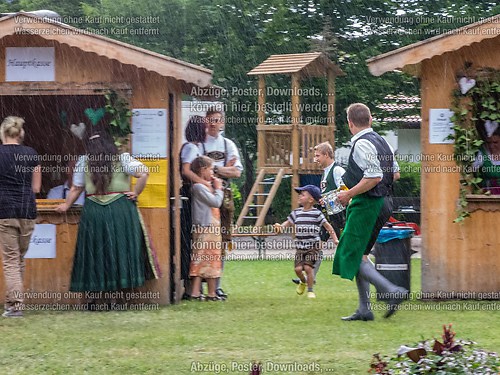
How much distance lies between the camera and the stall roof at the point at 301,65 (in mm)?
26730

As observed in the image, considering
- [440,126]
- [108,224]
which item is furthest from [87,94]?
[440,126]

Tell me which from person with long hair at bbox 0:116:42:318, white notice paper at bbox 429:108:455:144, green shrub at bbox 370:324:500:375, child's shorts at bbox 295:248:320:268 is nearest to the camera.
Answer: green shrub at bbox 370:324:500:375

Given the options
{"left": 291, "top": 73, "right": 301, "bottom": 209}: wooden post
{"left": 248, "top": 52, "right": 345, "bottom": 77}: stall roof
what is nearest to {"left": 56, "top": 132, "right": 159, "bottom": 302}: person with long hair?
{"left": 248, "top": 52, "right": 345, "bottom": 77}: stall roof

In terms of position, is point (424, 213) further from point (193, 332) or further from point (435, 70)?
point (193, 332)

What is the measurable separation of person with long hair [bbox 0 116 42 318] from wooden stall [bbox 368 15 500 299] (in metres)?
4.16

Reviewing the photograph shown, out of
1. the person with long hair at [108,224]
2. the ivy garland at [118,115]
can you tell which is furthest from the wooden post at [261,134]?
the person with long hair at [108,224]

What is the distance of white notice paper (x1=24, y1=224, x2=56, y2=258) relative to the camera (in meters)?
12.7

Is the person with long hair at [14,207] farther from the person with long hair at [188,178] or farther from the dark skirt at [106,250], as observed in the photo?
the person with long hair at [188,178]

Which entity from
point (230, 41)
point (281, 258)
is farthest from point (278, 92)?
point (281, 258)

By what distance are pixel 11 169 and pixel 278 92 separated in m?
19.7

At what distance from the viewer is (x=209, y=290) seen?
13391 mm

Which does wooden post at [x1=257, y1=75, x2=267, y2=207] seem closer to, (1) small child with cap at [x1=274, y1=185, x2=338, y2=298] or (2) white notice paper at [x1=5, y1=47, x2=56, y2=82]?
(1) small child with cap at [x1=274, y1=185, x2=338, y2=298]

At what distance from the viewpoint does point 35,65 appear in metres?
12.6

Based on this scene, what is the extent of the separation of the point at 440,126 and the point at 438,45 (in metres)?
1.01
